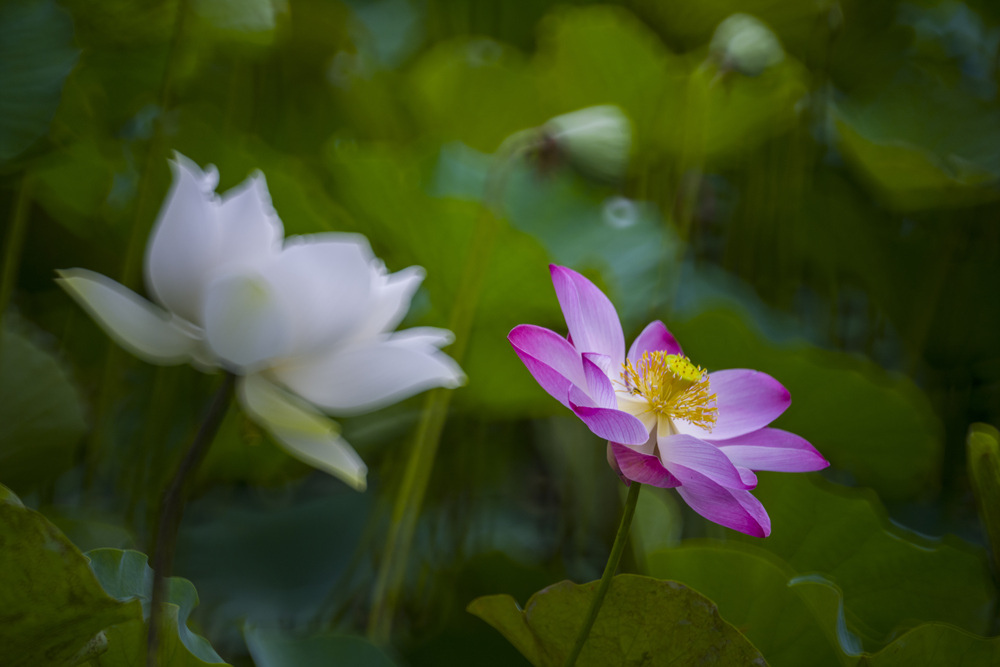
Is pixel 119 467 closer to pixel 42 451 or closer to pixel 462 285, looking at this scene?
pixel 42 451

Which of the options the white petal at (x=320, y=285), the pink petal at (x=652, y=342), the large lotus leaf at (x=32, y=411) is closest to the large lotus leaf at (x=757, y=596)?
the pink petal at (x=652, y=342)

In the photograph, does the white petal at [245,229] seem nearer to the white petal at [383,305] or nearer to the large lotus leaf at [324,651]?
the white petal at [383,305]

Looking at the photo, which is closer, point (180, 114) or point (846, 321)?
point (180, 114)

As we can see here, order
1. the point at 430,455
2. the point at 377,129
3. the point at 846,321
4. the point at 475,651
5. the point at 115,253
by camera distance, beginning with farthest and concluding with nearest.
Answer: the point at 846,321
the point at 377,129
the point at 115,253
the point at 430,455
the point at 475,651

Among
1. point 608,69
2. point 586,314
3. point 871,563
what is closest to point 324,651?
point 586,314

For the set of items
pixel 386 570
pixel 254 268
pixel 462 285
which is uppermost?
pixel 254 268

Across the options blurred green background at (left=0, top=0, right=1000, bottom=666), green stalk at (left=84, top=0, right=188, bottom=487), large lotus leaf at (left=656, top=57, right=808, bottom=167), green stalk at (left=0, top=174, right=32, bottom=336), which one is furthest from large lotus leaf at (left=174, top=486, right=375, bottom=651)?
large lotus leaf at (left=656, top=57, right=808, bottom=167)

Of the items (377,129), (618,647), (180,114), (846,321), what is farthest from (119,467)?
(846,321)
